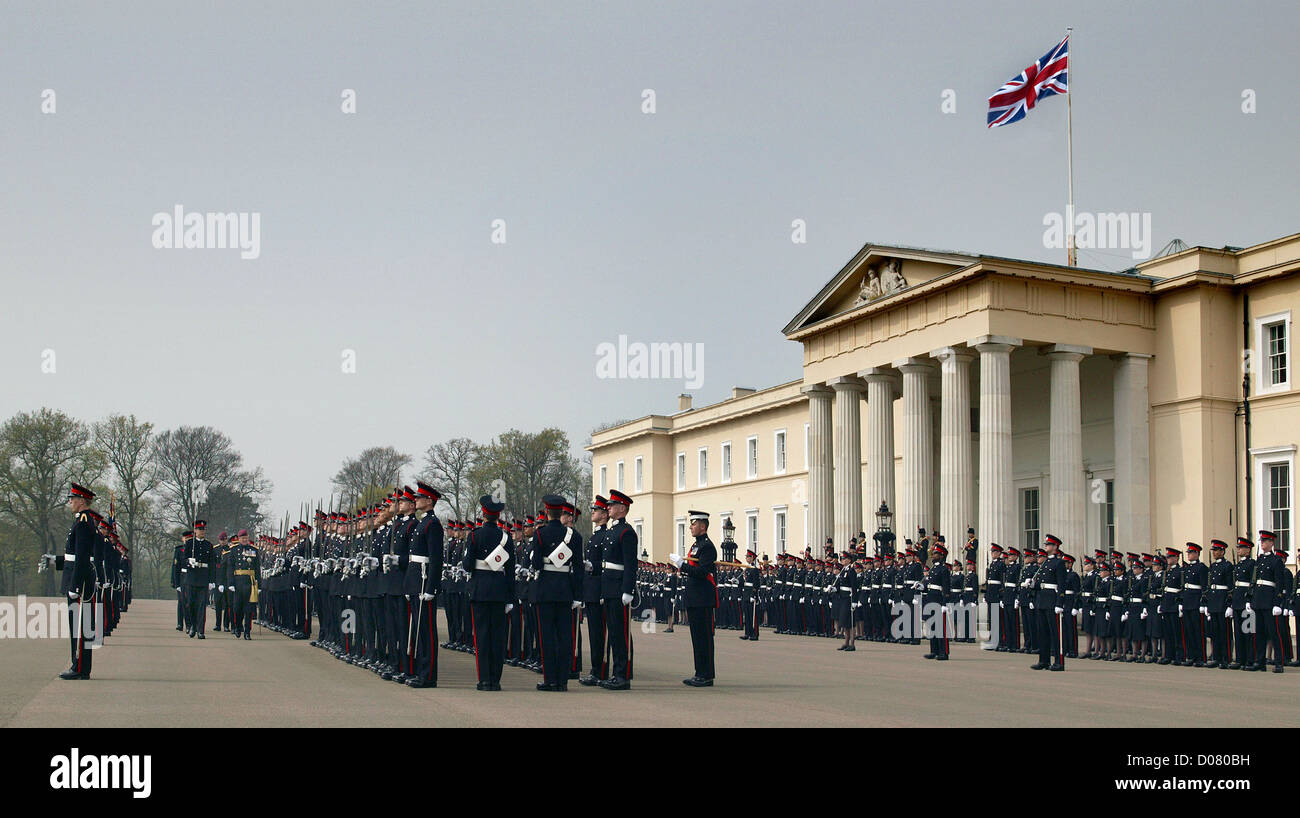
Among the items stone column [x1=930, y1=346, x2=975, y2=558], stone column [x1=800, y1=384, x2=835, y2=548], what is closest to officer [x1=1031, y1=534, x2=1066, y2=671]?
stone column [x1=930, y1=346, x2=975, y2=558]

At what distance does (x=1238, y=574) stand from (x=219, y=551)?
1974cm

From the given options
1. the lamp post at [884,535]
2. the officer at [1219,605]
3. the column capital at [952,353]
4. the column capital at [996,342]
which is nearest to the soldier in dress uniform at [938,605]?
the officer at [1219,605]

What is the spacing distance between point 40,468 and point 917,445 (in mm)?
53854

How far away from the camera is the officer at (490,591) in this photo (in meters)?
13.2

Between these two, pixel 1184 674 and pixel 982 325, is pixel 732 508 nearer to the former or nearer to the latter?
pixel 982 325

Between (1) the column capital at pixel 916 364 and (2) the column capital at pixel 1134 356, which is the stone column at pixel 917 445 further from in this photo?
(2) the column capital at pixel 1134 356

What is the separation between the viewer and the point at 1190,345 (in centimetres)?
3228

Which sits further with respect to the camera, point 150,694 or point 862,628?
point 862,628

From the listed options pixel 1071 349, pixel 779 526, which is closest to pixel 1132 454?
pixel 1071 349

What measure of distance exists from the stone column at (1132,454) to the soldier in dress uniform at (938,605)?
1115 cm

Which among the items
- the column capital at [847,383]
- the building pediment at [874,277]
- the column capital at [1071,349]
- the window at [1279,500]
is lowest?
the window at [1279,500]

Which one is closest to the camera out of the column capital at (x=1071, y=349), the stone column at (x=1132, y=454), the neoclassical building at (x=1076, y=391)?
the neoclassical building at (x=1076, y=391)

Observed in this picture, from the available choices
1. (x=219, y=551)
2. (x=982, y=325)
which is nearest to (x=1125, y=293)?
(x=982, y=325)

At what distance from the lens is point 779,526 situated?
5319 cm
